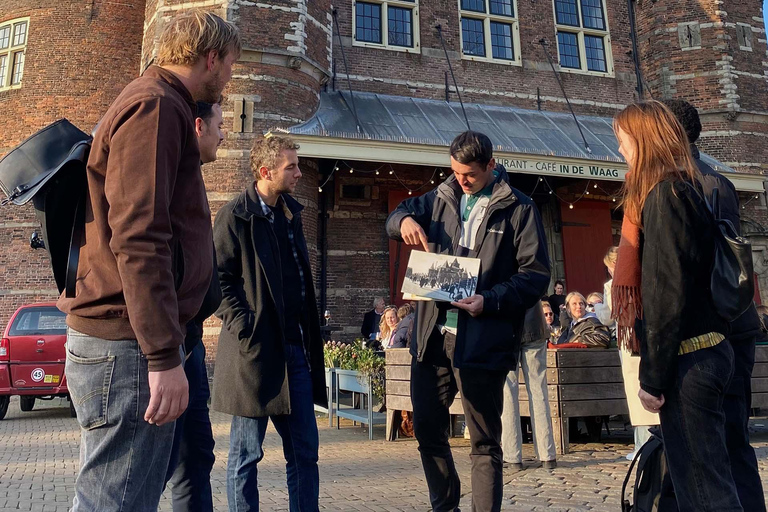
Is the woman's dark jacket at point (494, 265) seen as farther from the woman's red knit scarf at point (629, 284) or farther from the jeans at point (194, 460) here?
the jeans at point (194, 460)

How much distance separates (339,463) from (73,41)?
1314 cm

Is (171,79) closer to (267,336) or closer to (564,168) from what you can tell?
(267,336)

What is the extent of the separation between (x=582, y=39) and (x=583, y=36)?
104 millimetres

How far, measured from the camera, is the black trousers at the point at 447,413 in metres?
2.85

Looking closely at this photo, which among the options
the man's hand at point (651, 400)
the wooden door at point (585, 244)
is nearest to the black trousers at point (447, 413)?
the man's hand at point (651, 400)

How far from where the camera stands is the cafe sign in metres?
12.3

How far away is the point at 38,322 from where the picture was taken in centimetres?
905

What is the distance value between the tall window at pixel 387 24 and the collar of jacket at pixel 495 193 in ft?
37.6

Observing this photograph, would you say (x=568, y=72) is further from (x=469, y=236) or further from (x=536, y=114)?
(x=469, y=236)

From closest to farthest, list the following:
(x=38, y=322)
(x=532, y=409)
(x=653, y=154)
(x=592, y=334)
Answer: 1. (x=653, y=154)
2. (x=532, y=409)
3. (x=592, y=334)
4. (x=38, y=322)

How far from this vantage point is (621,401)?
5.75 m

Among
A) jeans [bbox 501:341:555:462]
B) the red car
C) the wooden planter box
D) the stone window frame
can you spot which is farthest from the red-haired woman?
the stone window frame

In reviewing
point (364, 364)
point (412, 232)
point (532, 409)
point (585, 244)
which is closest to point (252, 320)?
point (412, 232)

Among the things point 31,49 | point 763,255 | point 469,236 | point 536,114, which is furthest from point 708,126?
point 31,49
